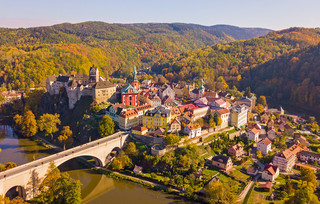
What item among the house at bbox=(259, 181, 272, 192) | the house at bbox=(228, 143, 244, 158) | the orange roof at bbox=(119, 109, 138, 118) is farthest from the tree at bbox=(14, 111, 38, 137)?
the house at bbox=(259, 181, 272, 192)

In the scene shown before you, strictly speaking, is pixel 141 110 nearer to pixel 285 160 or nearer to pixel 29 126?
pixel 29 126

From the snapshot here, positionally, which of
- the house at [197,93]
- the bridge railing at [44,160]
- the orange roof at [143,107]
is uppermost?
the house at [197,93]

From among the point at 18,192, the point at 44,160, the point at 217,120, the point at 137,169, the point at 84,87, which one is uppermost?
the point at 84,87

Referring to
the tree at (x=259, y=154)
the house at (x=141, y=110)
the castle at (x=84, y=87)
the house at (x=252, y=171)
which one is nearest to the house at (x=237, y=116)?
the tree at (x=259, y=154)

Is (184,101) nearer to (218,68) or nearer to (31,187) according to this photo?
(31,187)

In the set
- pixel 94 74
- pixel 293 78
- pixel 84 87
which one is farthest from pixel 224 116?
pixel 293 78

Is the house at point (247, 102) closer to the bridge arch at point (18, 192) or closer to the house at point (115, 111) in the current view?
the house at point (115, 111)
